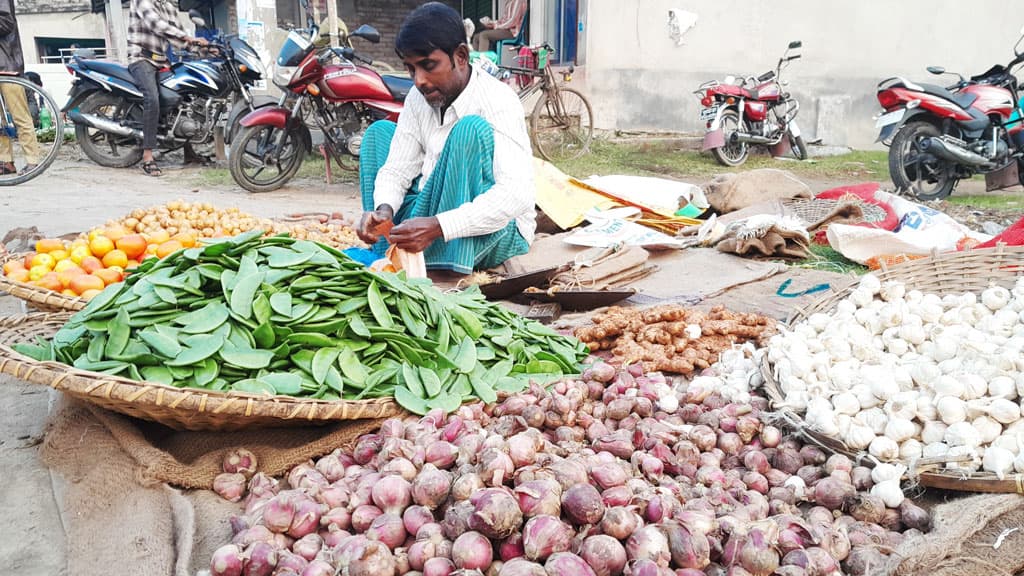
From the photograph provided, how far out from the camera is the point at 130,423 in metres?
1.82

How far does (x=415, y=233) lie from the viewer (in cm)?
283

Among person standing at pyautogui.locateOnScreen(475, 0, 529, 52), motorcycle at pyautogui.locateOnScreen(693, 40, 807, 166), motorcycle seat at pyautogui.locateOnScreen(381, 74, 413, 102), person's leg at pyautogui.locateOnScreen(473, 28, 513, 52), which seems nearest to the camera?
motorcycle seat at pyautogui.locateOnScreen(381, 74, 413, 102)

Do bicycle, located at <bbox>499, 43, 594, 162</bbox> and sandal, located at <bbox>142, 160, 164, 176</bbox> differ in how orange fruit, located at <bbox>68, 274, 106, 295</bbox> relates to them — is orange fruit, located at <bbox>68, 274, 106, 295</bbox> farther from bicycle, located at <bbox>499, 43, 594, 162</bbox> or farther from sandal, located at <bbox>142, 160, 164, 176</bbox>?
bicycle, located at <bbox>499, 43, 594, 162</bbox>

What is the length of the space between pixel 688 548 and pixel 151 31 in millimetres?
7032

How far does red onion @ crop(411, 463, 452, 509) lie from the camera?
4.45 ft

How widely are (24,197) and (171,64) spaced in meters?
1.87

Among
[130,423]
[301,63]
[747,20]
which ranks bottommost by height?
[130,423]

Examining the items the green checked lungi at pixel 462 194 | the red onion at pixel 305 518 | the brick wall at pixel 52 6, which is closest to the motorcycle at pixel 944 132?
the green checked lungi at pixel 462 194

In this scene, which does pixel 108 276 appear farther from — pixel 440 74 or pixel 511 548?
pixel 511 548

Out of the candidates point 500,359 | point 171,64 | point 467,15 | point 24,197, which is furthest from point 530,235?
point 467,15

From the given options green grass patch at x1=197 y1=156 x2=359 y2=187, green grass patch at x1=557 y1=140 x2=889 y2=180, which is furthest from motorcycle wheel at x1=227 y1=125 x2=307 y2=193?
green grass patch at x1=557 y1=140 x2=889 y2=180

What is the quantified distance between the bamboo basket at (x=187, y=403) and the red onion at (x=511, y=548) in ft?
2.01

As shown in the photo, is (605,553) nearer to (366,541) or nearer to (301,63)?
(366,541)

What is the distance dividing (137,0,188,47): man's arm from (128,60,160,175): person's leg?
35 cm
